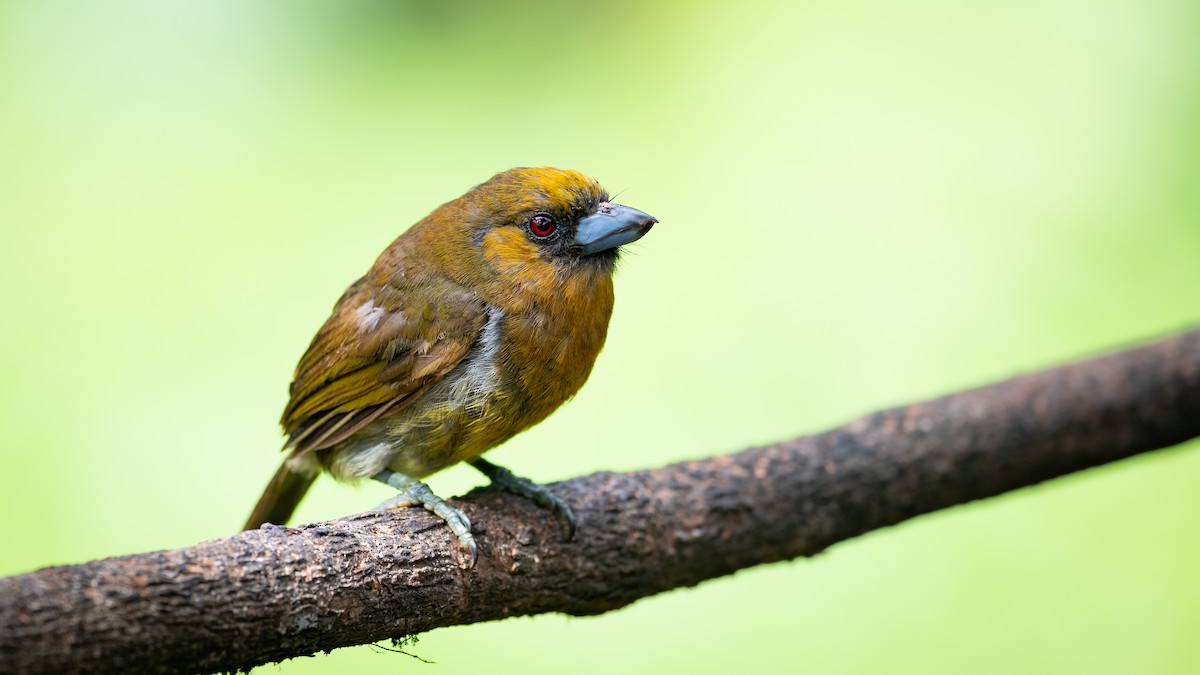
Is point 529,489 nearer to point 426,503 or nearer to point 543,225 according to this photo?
point 426,503

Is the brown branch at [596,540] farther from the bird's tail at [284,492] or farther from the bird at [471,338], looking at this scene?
the bird's tail at [284,492]

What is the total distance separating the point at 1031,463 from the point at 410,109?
10.7 ft

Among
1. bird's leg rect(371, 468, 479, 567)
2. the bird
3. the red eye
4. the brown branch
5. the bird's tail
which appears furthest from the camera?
the bird's tail

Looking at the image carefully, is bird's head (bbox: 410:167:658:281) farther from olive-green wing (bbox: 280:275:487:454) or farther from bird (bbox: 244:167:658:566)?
olive-green wing (bbox: 280:275:487:454)

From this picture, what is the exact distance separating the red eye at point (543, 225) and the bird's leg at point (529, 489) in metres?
0.71

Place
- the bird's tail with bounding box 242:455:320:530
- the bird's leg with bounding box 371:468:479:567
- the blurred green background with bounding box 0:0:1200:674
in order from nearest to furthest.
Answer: the bird's leg with bounding box 371:468:479:567 → the bird's tail with bounding box 242:455:320:530 → the blurred green background with bounding box 0:0:1200:674

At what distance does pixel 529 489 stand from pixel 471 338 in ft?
1.60

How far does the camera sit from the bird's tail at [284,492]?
3.43 meters

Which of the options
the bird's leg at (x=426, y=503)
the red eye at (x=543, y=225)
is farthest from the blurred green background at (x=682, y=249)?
the red eye at (x=543, y=225)

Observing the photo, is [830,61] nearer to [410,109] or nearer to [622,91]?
[622,91]

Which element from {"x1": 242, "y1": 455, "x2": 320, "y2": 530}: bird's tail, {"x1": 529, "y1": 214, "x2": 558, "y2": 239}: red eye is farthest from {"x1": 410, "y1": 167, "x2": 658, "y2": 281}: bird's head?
{"x1": 242, "y1": 455, "x2": 320, "y2": 530}: bird's tail

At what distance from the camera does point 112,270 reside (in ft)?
15.9

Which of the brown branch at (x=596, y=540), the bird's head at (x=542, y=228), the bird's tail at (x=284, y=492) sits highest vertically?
the bird's head at (x=542, y=228)

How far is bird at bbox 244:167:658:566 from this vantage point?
3033 mm
